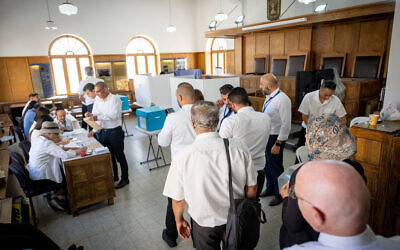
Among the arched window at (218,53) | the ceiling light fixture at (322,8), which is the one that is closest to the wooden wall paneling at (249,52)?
the arched window at (218,53)

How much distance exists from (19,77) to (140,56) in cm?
549

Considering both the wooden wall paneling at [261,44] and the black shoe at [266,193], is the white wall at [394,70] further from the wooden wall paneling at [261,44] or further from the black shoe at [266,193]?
the wooden wall paneling at [261,44]

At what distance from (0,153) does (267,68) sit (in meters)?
9.54

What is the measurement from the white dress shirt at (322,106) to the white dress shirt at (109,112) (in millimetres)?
3160

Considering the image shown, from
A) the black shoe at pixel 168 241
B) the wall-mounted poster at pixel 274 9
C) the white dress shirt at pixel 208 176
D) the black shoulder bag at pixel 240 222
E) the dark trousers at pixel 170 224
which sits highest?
the wall-mounted poster at pixel 274 9

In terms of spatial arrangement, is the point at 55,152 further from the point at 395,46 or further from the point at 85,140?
the point at 395,46

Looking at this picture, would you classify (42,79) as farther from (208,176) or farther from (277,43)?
(208,176)

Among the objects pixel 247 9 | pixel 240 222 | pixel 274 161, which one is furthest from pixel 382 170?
pixel 247 9

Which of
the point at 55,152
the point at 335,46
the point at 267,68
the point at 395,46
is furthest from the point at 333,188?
the point at 267,68

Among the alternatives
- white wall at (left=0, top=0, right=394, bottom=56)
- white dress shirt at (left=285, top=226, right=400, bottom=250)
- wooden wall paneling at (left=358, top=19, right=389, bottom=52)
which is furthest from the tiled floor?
white wall at (left=0, top=0, right=394, bottom=56)

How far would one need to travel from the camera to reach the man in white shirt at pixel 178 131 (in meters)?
2.62

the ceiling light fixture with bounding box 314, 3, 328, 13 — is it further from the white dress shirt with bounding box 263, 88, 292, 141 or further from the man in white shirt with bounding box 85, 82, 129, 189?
the man in white shirt with bounding box 85, 82, 129, 189

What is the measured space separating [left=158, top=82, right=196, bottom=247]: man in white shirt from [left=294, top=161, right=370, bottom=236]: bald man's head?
1890 mm

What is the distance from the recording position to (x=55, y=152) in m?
3.26
